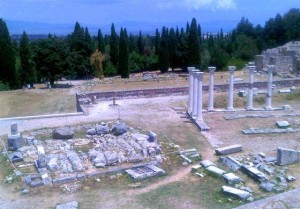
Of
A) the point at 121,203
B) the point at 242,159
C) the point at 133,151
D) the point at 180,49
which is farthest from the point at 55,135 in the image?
the point at 180,49

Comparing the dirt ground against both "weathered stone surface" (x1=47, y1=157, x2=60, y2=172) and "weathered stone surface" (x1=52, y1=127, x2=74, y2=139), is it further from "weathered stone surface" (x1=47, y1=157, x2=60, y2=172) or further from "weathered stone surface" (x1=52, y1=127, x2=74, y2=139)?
"weathered stone surface" (x1=52, y1=127, x2=74, y2=139)

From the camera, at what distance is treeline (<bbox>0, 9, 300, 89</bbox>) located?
3950 centimetres

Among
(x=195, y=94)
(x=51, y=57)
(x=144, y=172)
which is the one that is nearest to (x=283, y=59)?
(x=195, y=94)

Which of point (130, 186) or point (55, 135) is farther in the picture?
point (55, 135)

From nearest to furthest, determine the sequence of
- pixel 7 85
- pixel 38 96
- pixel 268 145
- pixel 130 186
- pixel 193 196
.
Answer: pixel 193 196 → pixel 130 186 → pixel 268 145 → pixel 38 96 → pixel 7 85

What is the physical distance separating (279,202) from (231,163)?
3769mm

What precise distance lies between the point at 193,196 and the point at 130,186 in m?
2.24

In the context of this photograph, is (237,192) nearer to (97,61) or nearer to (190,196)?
(190,196)

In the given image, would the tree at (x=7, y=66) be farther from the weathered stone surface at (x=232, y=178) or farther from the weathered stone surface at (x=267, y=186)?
A: the weathered stone surface at (x=267, y=186)

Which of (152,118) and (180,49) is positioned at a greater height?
(180,49)

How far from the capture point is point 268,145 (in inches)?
690

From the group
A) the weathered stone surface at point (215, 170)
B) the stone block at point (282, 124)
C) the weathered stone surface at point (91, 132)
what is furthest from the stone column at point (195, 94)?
the weathered stone surface at point (215, 170)

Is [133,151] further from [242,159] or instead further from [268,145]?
[268,145]

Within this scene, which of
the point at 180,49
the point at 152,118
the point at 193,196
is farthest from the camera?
the point at 180,49
